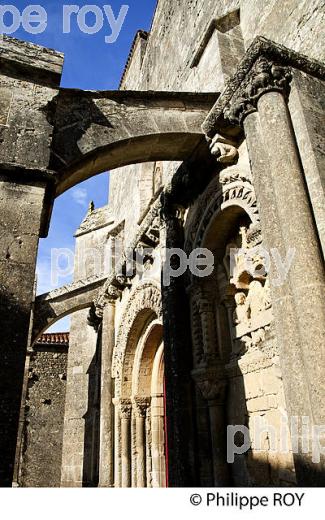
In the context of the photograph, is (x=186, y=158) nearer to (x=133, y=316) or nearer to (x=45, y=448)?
(x=133, y=316)

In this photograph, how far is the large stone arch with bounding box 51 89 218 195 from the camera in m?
3.82

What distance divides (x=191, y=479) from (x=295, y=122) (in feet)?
12.6

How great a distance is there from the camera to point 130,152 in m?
4.37

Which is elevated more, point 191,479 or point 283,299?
point 283,299

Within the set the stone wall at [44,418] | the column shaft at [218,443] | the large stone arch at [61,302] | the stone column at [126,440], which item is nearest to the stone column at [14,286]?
the column shaft at [218,443]

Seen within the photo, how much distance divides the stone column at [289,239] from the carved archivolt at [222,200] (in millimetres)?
549

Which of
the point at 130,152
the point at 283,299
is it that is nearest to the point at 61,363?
the point at 130,152

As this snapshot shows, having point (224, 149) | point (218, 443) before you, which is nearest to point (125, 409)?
point (218, 443)

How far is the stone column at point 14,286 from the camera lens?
2.63 metres

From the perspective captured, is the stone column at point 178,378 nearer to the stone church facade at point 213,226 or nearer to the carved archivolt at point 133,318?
the stone church facade at point 213,226

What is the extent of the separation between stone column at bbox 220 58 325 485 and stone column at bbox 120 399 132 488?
5.14m

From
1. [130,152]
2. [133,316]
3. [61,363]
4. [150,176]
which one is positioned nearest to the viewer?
[130,152]

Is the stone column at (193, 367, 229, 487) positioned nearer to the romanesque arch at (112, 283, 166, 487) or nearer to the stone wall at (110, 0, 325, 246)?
the romanesque arch at (112, 283, 166, 487)

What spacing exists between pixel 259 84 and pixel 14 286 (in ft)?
8.46
